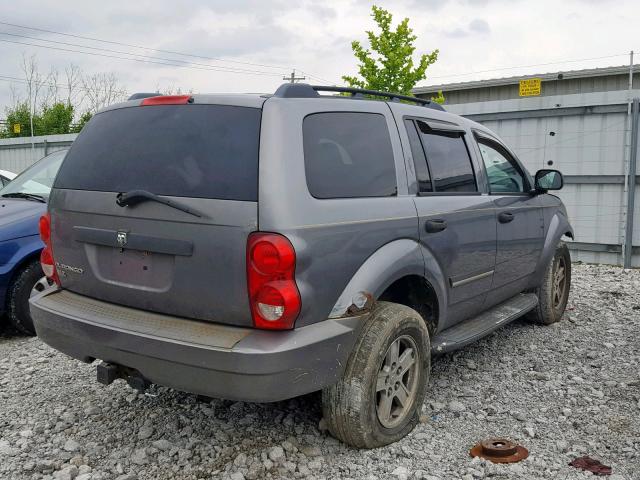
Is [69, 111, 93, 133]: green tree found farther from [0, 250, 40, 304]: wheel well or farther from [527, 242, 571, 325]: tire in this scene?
[527, 242, 571, 325]: tire

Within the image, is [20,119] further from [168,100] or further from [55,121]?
[168,100]

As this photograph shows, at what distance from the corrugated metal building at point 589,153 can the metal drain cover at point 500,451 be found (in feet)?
23.7

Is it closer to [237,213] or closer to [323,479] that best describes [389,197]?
[237,213]

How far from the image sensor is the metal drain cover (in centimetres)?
315

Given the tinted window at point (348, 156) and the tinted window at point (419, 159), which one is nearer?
the tinted window at point (348, 156)

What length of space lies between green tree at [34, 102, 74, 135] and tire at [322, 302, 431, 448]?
110ft

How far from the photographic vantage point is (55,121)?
A: 33.5 metres

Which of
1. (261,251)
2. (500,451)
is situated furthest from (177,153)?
(500,451)

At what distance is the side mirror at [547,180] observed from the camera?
16.4ft

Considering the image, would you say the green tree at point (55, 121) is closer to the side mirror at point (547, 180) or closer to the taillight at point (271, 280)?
the side mirror at point (547, 180)

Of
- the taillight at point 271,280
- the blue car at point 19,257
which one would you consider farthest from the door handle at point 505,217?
the blue car at point 19,257

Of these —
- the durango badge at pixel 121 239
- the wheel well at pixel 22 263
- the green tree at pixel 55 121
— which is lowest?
the wheel well at pixel 22 263

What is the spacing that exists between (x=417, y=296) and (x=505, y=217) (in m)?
1.14

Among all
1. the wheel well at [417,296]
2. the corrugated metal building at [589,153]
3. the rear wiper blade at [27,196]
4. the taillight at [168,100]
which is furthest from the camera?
the corrugated metal building at [589,153]
